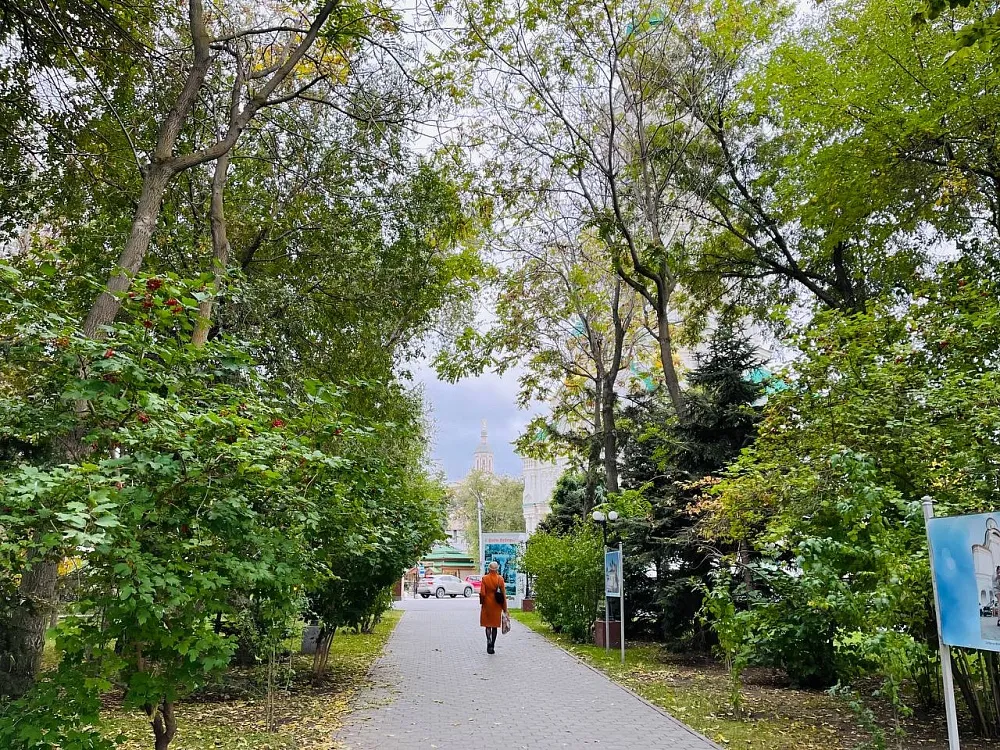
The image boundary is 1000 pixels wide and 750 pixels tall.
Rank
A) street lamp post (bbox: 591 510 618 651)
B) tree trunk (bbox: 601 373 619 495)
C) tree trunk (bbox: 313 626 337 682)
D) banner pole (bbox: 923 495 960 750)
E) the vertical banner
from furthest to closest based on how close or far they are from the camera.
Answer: the vertical banner → tree trunk (bbox: 601 373 619 495) → street lamp post (bbox: 591 510 618 651) → tree trunk (bbox: 313 626 337 682) → banner pole (bbox: 923 495 960 750)

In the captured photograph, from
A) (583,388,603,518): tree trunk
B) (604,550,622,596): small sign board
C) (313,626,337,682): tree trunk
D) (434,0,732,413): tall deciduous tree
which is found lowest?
(313,626,337,682): tree trunk

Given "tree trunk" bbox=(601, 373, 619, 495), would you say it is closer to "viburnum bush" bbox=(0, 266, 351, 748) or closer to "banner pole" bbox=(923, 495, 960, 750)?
"banner pole" bbox=(923, 495, 960, 750)

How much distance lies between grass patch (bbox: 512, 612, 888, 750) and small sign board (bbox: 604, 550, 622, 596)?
129 cm

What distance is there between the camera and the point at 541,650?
16.6 metres

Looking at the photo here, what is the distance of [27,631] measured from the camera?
7234 millimetres

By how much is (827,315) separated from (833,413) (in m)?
1.83

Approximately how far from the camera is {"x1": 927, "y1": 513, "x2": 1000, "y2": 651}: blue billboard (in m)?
4.84

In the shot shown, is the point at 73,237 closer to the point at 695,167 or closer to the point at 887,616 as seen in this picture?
the point at 887,616

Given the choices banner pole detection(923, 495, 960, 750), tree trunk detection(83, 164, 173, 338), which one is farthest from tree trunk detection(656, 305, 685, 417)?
tree trunk detection(83, 164, 173, 338)

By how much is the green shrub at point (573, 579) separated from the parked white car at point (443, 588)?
34804mm

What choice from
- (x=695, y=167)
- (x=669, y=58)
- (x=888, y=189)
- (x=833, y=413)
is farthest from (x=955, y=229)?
(x=833, y=413)

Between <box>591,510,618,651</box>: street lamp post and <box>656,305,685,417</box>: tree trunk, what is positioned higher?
<box>656,305,685,417</box>: tree trunk

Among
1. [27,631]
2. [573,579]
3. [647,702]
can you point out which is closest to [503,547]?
[573,579]

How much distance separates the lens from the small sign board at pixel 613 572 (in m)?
14.4
